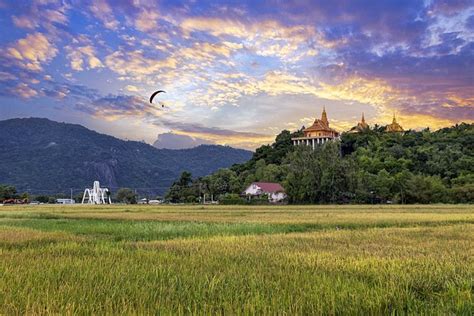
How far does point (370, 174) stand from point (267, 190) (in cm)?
2044

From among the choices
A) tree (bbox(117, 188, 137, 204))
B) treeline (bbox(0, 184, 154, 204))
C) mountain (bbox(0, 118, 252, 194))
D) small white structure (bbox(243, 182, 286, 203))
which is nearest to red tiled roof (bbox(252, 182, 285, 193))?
small white structure (bbox(243, 182, 286, 203))

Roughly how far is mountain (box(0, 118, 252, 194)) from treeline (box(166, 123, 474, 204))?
6912 centimetres

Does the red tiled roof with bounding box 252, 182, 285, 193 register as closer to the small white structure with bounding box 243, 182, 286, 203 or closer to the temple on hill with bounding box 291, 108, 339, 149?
the small white structure with bounding box 243, 182, 286, 203

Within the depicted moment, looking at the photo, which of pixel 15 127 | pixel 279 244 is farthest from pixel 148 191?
pixel 279 244

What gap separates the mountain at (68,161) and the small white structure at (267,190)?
79240mm

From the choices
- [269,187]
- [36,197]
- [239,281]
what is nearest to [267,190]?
[269,187]

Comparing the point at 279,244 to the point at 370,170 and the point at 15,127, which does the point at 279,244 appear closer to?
the point at 370,170

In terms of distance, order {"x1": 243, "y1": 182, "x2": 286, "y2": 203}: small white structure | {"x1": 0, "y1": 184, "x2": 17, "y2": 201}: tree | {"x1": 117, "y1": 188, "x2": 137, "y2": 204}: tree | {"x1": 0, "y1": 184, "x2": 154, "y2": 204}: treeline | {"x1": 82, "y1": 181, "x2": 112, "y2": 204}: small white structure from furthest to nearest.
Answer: {"x1": 117, "y1": 188, "x2": 137, "y2": 204}: tree < {"x1": 82, "y1": 181, "x2": 112, "y2": 204}: small white structure < {"x1": 0, "y1": 184, "x2": 154, "y2": 204}: treeline < {"x1": 0, "y1": 184, "x2": 17, "y2": 201}: tree < {"x1": 243, "y1": 182, "x2": 286, "y2": 203}: small white structure

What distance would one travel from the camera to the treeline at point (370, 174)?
66125mm

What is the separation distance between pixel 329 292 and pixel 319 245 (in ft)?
20.1

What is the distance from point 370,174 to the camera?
71.2 meters

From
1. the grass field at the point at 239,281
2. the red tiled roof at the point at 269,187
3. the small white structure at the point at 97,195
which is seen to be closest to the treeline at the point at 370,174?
the red tiled roof at the point at 269,187

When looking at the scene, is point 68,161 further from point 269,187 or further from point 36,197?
point 269,187

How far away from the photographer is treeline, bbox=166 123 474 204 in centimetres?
6612
